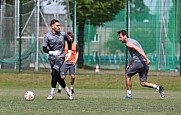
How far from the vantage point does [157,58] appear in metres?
37.0

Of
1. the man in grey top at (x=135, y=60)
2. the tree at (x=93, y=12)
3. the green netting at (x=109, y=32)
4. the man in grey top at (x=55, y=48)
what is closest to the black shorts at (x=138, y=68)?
the man in grey top at (x=135, y=60)

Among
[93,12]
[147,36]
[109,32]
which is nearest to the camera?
[109,32]

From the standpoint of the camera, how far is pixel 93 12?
4066cm

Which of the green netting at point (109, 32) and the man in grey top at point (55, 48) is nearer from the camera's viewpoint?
the man in grey top at point (55, 48)

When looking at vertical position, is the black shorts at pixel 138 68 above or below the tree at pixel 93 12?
below

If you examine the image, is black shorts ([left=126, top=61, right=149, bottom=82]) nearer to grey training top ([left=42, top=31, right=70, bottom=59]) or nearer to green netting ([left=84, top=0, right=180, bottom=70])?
grey training top ([left=42, top=31, right=70, bottom=59])

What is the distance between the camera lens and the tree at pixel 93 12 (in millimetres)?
34306

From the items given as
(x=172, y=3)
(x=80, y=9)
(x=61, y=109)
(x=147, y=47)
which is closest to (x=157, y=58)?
(x=147, y=47)

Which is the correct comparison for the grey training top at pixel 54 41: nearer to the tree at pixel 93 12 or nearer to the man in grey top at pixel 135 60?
the man in grey top at pixel 135 60

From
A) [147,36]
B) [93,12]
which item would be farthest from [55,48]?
[93,12]

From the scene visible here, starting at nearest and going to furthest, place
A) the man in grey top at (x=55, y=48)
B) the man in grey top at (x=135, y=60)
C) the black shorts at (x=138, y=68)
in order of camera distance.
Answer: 1. the man in grey top at (x=55, y=48)
2. the man in grey top at (x=135, y=60)
3. the black shorts at (x=138, y=68)

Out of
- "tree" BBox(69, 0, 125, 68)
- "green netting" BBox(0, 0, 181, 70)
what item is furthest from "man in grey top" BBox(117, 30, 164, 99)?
"tree" BBox(69, 0, 125, 68)

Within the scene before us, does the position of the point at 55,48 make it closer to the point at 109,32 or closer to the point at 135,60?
the point at 135,60

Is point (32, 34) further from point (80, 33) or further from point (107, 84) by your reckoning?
point (107, 84)
